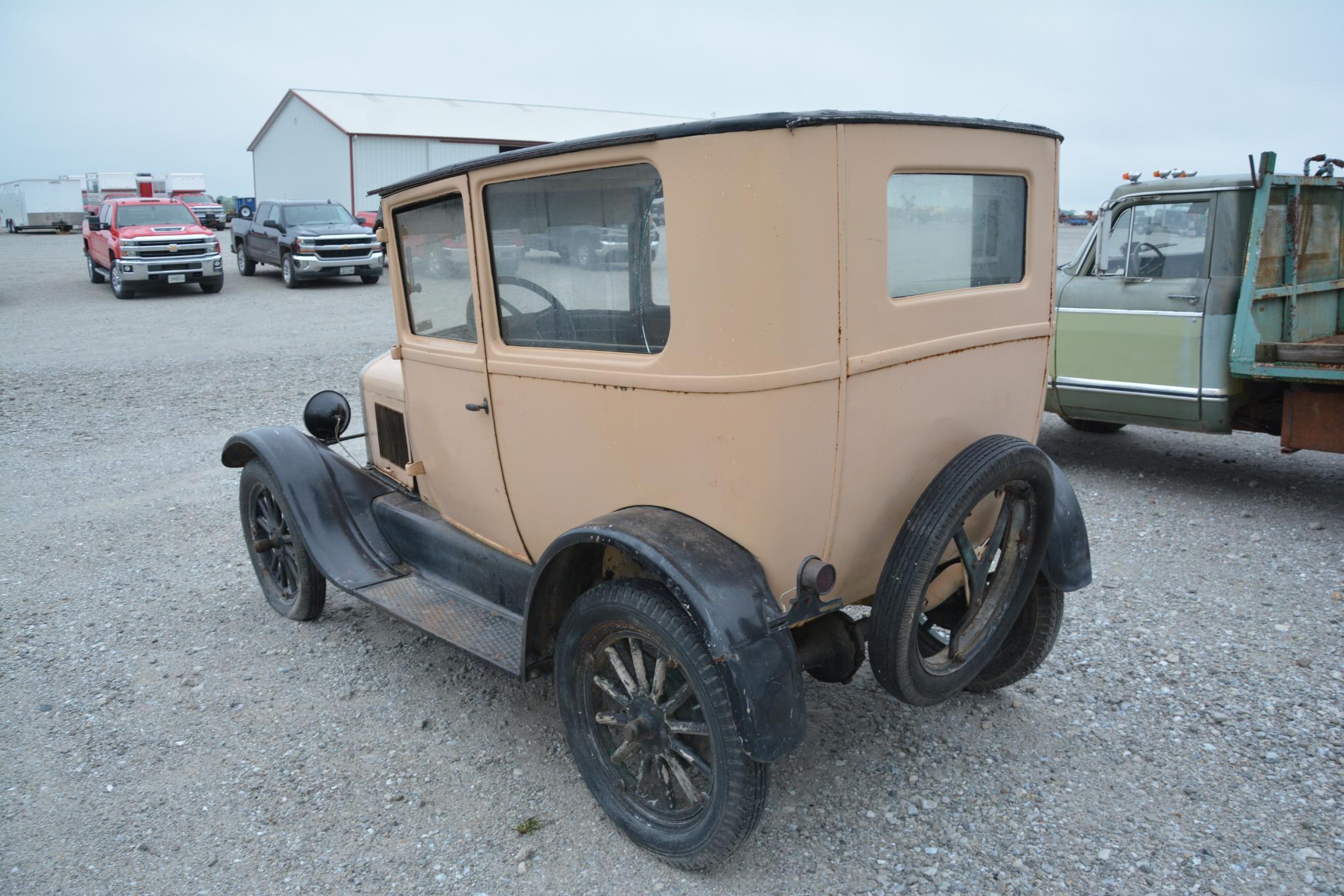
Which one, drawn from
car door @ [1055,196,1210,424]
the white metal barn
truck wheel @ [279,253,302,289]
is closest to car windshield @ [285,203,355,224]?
truck wheel @ [279,253,302,289]

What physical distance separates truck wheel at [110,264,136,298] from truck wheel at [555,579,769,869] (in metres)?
17.3

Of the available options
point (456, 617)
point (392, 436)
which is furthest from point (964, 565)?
point (392, 436)

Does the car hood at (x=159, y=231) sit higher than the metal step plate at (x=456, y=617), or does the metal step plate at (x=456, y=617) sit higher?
the car hood at (x=159, y=231)

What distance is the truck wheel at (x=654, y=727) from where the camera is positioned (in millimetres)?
2465

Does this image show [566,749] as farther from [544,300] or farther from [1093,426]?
[1093,426]

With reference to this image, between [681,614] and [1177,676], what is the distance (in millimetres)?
2422

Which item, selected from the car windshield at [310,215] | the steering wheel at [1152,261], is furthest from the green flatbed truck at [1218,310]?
the car windshield at [310,215]

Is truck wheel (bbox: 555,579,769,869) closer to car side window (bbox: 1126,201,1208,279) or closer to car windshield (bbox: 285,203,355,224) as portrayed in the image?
car side window (bbox: 1126,201,1208,279)

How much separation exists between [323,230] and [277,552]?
606 inches

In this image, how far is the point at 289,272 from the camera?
18.0 meters

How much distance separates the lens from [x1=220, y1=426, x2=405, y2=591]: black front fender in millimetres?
3951

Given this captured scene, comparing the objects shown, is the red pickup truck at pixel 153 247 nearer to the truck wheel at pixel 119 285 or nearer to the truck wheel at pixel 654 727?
the truck wheel at pixel 119 285

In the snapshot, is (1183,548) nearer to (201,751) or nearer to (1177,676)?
(1177,676)

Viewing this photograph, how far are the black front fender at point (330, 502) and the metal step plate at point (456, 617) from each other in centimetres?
16
